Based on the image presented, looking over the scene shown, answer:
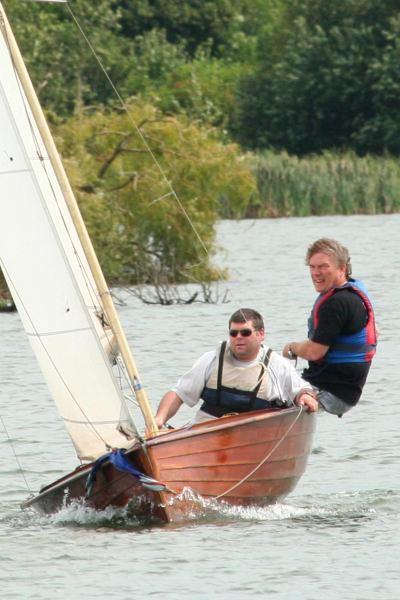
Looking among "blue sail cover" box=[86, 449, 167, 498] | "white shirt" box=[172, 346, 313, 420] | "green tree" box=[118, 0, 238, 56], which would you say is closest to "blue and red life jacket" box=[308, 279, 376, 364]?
"white shirt" box=[172, 346, 313, 420]

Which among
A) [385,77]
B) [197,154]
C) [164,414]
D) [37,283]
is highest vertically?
[37,283]

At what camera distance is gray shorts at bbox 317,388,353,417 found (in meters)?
11.9

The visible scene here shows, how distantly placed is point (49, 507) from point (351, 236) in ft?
92.9

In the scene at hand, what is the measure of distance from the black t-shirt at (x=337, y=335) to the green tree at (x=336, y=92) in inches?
2023

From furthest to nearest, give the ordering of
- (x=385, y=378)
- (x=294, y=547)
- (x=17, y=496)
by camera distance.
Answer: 1. (x=385, y=378)
2. (x=17, y=496)
3. (x=294, y=547)

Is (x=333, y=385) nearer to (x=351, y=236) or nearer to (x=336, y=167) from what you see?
(x=351, y=236)

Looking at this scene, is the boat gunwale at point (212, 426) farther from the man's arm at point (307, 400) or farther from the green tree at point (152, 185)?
the green tree at point (152, 185)

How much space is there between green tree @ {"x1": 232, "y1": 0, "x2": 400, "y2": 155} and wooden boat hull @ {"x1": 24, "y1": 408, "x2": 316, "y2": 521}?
5199 centimetres

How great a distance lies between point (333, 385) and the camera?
12.0m

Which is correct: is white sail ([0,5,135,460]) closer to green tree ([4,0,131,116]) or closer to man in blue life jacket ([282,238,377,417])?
man in blue life jacket ([282,238,377,417])

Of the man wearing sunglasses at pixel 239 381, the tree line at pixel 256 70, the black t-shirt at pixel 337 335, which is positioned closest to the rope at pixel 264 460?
the man wearing sunglasses at pixel 239 381

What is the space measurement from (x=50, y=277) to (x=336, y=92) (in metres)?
54.9

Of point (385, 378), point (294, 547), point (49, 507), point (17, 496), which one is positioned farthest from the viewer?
point (385, 378)

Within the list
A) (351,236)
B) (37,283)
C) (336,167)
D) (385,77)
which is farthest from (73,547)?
(385,77)
